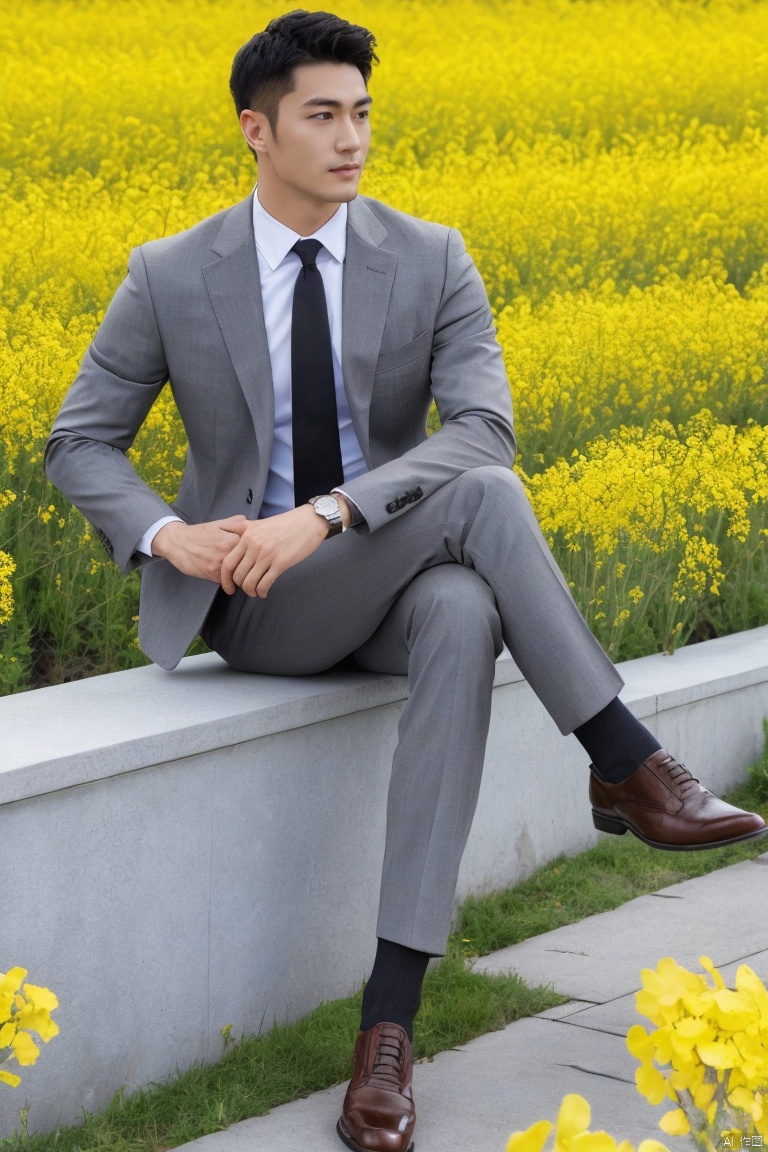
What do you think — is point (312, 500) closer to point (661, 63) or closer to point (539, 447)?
point (539, 447)

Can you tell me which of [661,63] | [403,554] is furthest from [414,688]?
[661,63]

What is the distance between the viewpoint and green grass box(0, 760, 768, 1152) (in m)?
2.31

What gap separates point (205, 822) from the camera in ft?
8.17

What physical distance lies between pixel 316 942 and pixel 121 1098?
0.49 meters

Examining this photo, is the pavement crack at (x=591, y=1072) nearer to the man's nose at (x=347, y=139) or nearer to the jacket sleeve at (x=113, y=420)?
the jacket sleeve at (x=113, y=420)

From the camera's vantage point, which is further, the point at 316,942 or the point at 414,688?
the point at 316,942

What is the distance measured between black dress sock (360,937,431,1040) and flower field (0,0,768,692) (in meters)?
1.14

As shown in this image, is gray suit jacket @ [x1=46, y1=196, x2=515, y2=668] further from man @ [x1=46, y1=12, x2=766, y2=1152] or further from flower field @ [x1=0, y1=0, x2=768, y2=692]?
flower field @ [x1=0, y1=0, x2=768, y2=692]

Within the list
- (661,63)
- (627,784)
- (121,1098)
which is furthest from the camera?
(661,63)

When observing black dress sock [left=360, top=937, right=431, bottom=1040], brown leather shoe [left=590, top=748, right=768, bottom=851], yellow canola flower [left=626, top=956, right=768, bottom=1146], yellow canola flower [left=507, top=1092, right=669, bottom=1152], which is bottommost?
black dress sock [left=360, top=937, right=431, bottom=1040]

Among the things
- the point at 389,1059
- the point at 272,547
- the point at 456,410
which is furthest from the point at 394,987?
the point at 456,410

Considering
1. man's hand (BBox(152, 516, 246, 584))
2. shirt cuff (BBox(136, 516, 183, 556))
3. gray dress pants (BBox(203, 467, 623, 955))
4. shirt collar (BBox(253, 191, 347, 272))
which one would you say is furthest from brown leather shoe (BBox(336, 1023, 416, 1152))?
shirt collar (BBox(253, 191, 347, 272))

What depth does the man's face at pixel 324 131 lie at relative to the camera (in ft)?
8.84

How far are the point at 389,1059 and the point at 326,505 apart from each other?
86cm
